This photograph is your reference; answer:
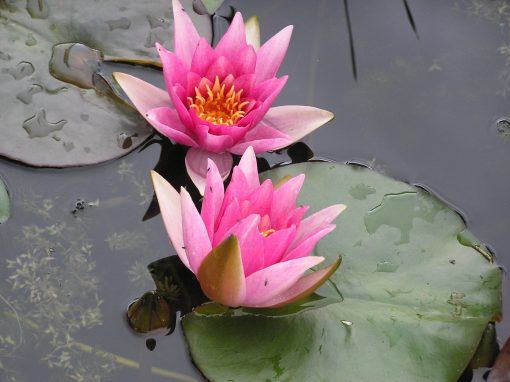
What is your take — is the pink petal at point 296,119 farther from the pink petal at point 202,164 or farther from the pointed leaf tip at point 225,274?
the pointed leaf tip at point 225,274

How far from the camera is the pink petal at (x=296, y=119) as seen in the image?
2.75 m

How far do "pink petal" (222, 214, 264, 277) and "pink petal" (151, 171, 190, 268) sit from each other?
28cm

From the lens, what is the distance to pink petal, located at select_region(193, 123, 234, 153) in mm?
2538

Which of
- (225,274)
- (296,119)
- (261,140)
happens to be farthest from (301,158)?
(225,274)

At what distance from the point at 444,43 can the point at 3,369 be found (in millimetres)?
2495

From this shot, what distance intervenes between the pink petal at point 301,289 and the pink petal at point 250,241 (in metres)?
0.16

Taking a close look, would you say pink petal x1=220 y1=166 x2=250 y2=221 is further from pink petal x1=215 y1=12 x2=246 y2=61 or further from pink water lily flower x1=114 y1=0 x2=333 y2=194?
pink petal x1=215 y1=12 x2=246 y2=61

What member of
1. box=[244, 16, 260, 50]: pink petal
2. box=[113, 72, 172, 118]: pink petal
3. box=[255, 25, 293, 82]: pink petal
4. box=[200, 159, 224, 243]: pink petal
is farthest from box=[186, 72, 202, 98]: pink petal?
box=[200, 159, 224, 243]: pink petal

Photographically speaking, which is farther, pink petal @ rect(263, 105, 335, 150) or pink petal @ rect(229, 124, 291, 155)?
pink petal @ rect(263, 105, 335, 150)

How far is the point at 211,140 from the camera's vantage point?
2.57 metres

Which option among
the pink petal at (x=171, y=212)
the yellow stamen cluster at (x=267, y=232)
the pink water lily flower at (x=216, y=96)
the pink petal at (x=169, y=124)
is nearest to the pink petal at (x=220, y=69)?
the pink water lily flower at (x=216, y=96)

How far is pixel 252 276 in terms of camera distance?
84.0 inches

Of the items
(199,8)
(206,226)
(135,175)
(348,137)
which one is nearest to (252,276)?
(206,226)

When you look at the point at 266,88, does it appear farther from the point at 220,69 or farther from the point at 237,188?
the point at 237,188
